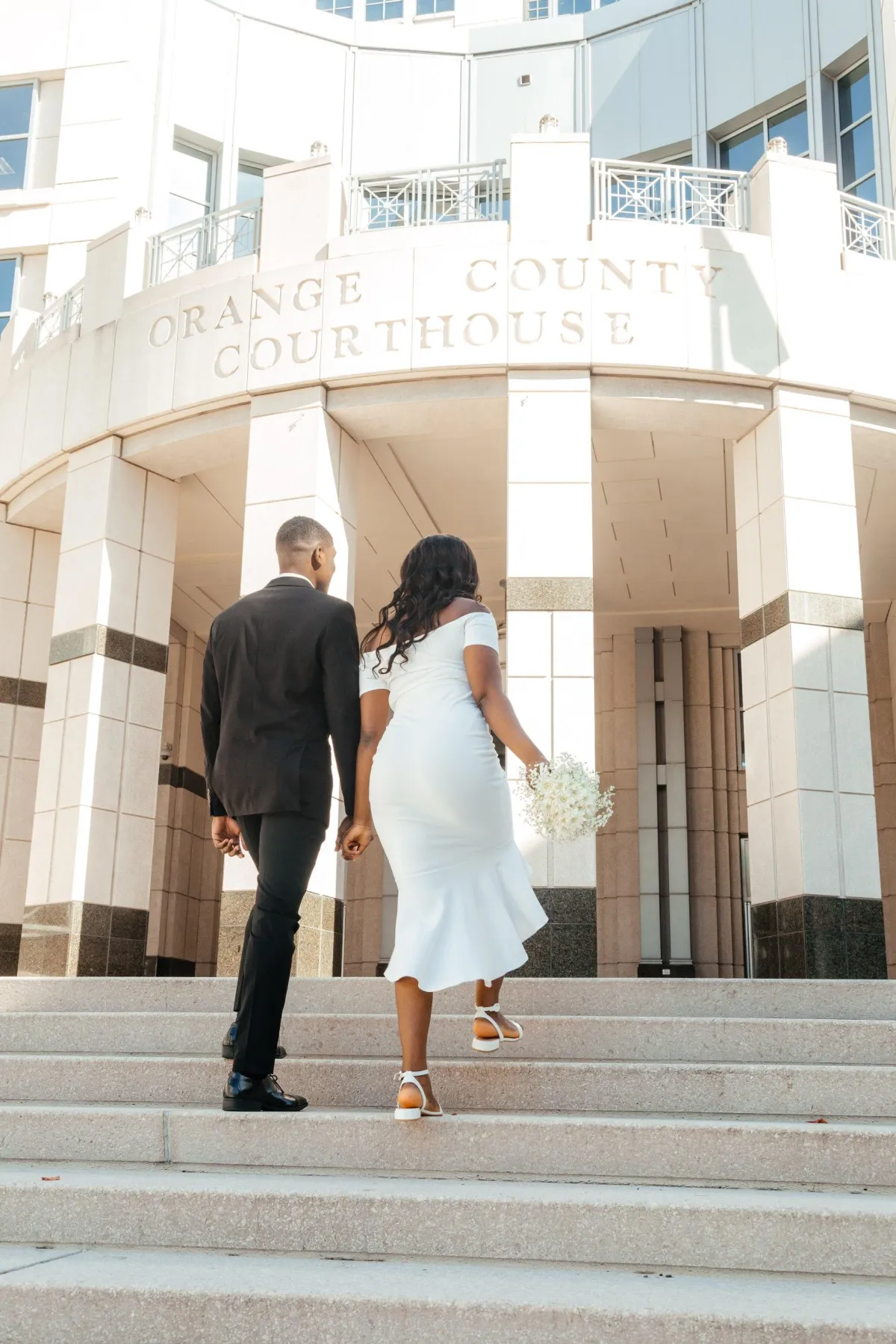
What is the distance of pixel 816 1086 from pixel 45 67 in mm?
16212

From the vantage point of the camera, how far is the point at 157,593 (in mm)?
12945

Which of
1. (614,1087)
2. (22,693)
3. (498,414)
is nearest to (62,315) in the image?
(22,693)

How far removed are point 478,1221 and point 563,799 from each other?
5.92 ft

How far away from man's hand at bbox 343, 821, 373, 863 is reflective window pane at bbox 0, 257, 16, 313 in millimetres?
13610

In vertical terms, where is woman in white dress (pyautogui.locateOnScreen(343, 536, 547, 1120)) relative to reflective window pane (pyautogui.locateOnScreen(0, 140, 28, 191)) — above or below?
below

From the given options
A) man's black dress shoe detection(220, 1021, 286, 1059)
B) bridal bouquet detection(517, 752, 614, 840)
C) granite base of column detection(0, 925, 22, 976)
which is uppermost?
bridal bouquet detection(517, 752, 614, 840)

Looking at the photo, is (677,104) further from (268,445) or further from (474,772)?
(474,772)

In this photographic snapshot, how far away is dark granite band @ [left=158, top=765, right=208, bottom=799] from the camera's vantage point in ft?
59.0

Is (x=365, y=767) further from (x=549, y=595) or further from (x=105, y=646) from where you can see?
(x=105, y=646)

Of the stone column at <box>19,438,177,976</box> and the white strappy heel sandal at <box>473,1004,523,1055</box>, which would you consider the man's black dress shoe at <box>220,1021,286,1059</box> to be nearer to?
the white strappy heel sandal at <box>473,1004,523,1055</box>

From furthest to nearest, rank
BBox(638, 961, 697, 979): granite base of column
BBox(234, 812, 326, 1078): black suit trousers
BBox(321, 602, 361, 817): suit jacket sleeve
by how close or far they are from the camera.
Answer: BBox(638, 961, 697, 979): granite base of column < BBox(321, 602, 361, 817): suit jacket sleeve < BBox(234, 812, 326, 1078): black suit trousers

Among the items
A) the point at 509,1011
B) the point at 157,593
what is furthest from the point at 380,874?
the point at 509,1011

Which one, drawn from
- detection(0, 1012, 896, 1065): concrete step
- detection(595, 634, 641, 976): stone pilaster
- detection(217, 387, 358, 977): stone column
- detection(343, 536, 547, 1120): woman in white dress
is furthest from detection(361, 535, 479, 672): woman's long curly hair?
detection(595, 634, 641, 976): stone pilaster

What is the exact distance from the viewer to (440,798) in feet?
14.7
